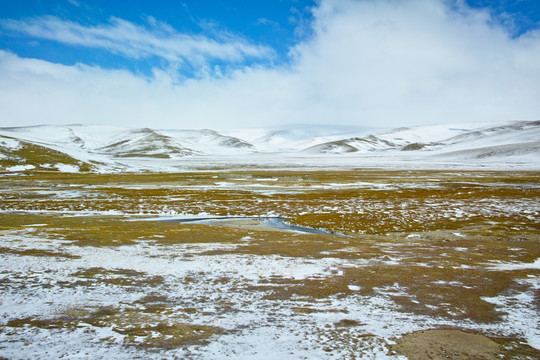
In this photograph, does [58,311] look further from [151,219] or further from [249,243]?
[151,219]

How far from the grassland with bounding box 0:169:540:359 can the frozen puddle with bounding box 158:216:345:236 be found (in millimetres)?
1360

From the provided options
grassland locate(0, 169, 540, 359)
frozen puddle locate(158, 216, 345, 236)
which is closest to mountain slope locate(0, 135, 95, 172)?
grassland locate(0, 169, 540, 359)

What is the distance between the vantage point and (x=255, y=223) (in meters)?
31.6

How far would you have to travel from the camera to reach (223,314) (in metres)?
11.7

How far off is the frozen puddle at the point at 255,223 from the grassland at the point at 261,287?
4.46 feet

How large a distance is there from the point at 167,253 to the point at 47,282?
6275mm

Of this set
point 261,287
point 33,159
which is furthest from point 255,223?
point 33,159

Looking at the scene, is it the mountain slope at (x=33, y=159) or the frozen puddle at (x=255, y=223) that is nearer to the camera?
the frozen puddle at (x=255, y=223)

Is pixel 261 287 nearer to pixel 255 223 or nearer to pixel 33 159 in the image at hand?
pixel 255 223

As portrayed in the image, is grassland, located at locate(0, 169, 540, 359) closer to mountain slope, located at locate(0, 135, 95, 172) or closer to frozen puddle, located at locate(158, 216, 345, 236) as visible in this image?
frozen puddle, located at locate(158, 216, 345, 236)

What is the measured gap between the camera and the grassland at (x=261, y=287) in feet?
32.4

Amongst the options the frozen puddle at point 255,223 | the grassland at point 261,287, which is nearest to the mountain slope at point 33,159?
the grassland at point 261,287

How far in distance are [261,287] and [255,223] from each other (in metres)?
17.3

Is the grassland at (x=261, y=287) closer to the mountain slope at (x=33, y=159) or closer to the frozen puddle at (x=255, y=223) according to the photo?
the frozen puddle at (x=255, y=223)
